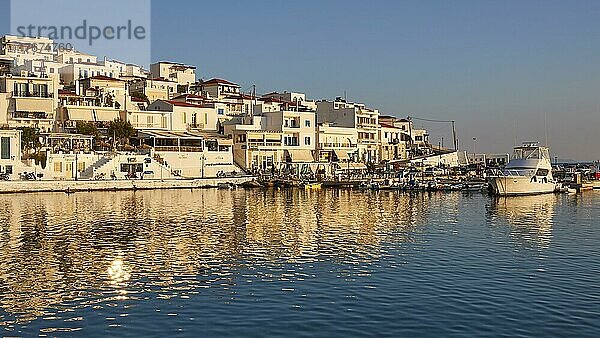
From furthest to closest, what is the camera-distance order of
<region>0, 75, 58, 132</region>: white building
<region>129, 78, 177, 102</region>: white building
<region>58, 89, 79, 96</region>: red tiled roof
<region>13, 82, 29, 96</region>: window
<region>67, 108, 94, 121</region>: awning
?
1. <region>129, 78, 177, 102</region>: white building
2. <region>58, 89, 79, 96</region>: red tiled roof
3. <region>67, 108, 94, 121</region>: awning
4. <region>13, 82, 29, 96</region>: window
5. <region>0, 75, 58, 132</region>: white building

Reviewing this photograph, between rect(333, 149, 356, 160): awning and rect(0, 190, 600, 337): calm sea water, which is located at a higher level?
rect(333, 149, 356, 160): awning

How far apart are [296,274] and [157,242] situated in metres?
7.92

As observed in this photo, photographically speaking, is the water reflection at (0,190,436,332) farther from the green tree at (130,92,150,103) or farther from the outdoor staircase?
the green tree at (130,92,150,103)

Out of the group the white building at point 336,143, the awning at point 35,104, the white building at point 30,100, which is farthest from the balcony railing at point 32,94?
the white building at point 336,143

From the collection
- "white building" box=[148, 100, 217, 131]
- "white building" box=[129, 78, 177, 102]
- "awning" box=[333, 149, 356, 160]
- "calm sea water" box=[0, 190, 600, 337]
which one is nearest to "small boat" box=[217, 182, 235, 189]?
"white building" box=[148, 100, 217, 131]

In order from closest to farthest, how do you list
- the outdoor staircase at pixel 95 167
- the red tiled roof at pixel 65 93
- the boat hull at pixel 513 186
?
1. the boat hull at pixel 513 186
2. the outdoor staircase at pixel 95 167
3. the red tiled roof at pixel 65 93

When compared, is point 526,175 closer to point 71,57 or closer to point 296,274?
point 296,274

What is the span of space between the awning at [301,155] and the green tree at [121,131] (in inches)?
704

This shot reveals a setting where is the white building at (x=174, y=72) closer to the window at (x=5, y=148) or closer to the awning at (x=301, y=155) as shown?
the awning at (x=301, y=155)

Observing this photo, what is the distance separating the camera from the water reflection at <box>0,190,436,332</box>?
658 inches

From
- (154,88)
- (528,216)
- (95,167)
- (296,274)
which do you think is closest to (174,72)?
(154,88)

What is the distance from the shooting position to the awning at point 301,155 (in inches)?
2913

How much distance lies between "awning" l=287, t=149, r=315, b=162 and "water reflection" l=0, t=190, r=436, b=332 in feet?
92.0

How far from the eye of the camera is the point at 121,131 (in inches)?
2410
